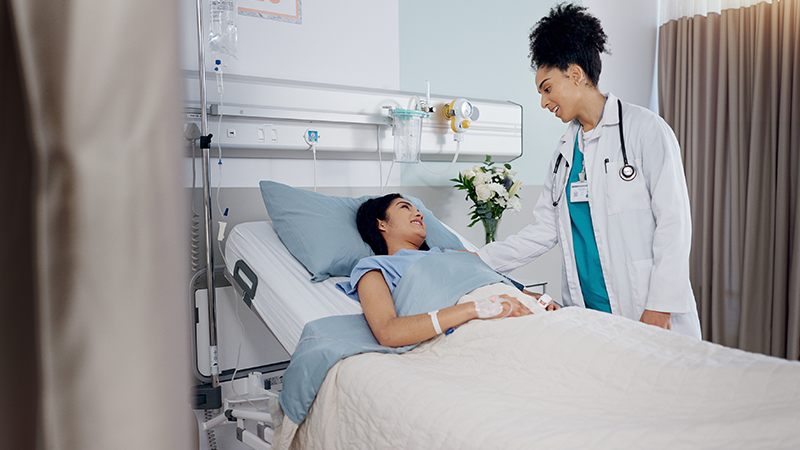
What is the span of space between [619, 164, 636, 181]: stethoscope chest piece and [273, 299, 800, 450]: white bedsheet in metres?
0.53

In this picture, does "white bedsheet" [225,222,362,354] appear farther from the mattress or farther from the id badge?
the id badge

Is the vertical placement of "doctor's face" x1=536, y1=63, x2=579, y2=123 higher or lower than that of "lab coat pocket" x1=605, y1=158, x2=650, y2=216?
higher

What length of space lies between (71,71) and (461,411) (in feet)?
3.14

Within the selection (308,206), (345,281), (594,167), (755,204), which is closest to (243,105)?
(308,206)

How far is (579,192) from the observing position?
184 cm

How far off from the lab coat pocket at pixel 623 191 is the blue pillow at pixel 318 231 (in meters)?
0.71

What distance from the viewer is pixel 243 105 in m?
2.17

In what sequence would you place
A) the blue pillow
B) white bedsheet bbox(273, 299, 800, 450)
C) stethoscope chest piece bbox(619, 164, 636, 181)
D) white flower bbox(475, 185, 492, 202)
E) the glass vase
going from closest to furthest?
white bedsheet bbox(273, 299, 800, 450) < stethoscope chest piece bbox(619, 164, 636, 181) < the blue pillow < white flower bbox(475, 185, 492, 202) < the glass vase

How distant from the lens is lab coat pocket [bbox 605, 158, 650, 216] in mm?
1674

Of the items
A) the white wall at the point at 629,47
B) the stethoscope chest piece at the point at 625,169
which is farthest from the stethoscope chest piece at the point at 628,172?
the white wall at the point at 629,47

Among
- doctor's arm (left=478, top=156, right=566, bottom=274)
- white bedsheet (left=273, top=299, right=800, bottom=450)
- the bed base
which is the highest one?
doctor's arm (left=478, top=156, right=566, bottom=274)

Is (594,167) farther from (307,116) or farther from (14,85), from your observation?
(14,85)

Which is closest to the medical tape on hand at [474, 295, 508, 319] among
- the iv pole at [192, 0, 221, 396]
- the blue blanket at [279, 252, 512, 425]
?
the blue blanket at [279, 252, 512, 425]

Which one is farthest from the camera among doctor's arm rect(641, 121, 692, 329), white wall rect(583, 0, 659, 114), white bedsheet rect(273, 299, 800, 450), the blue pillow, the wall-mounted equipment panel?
white wall rect(583, 0, 659, 114)
